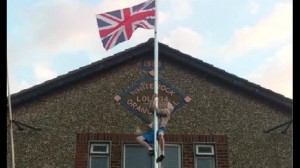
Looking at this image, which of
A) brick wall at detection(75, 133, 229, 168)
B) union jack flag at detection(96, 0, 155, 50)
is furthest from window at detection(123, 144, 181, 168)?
union jack flag at detection(96, 0, 155, 50)

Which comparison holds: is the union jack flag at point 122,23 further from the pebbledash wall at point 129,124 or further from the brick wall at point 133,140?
the brick wall at point 133,140

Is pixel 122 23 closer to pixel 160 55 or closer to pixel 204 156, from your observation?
pixel 160 55

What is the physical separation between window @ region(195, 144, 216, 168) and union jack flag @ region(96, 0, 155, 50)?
3792 mm

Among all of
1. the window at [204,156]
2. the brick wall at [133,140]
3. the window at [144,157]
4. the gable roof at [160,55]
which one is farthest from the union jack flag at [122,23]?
the window at [204,156]

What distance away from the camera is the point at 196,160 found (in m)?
13.2

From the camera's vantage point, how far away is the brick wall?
42.3ft

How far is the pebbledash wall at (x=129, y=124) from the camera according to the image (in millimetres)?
12969

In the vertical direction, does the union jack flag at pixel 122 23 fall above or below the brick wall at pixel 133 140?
above

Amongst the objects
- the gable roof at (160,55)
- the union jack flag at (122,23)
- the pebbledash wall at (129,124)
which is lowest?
the pebbledash wall at (129,124)

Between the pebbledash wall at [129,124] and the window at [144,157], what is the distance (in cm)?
19

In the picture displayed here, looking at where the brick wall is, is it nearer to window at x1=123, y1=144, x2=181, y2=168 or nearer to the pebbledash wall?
the pebbledash wall

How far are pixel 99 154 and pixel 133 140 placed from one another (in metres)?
1.03

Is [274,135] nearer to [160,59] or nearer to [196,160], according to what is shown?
[196,160]
